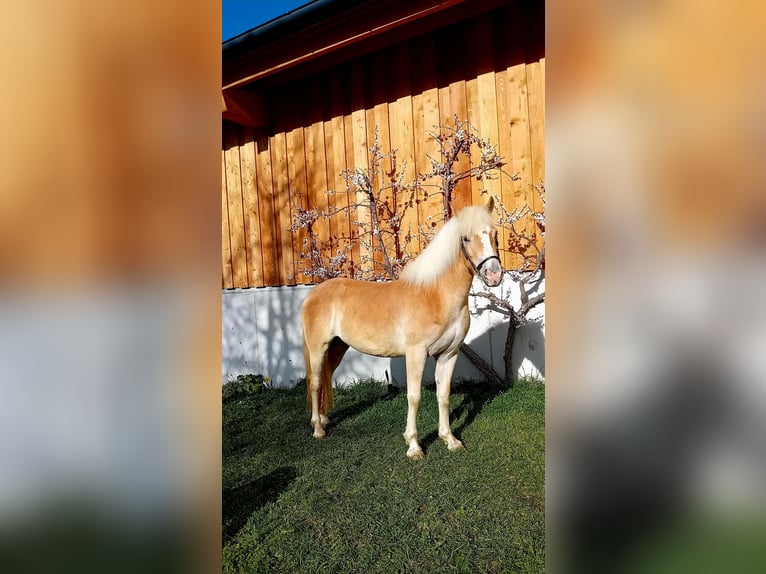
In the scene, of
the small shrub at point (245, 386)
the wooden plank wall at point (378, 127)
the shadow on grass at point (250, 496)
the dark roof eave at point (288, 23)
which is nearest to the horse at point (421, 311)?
the shadow on grass at point (250, 496)

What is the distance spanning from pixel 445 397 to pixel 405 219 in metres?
2.51

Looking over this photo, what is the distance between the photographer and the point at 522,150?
4.73 m

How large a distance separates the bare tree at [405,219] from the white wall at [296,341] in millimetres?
146

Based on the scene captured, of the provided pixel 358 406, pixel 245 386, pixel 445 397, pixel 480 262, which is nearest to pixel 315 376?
pixel 358 406

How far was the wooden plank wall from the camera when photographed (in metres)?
4.72

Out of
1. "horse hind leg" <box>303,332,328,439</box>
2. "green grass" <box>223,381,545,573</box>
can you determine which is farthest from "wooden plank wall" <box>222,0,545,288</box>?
"green grass" <box>223,381,545,573</box>

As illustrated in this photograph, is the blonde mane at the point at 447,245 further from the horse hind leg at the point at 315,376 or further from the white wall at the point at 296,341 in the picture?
the white wall at the point at 296,341

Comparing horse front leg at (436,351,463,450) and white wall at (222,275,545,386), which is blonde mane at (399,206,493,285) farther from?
white wall at (222,275,545,386)

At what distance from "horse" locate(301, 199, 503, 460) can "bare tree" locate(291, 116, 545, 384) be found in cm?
124

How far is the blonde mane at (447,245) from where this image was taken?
3.23 m

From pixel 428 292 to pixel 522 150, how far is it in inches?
83.1

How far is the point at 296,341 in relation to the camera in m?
6.31

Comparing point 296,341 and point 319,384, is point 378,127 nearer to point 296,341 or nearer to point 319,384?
point 296,341
